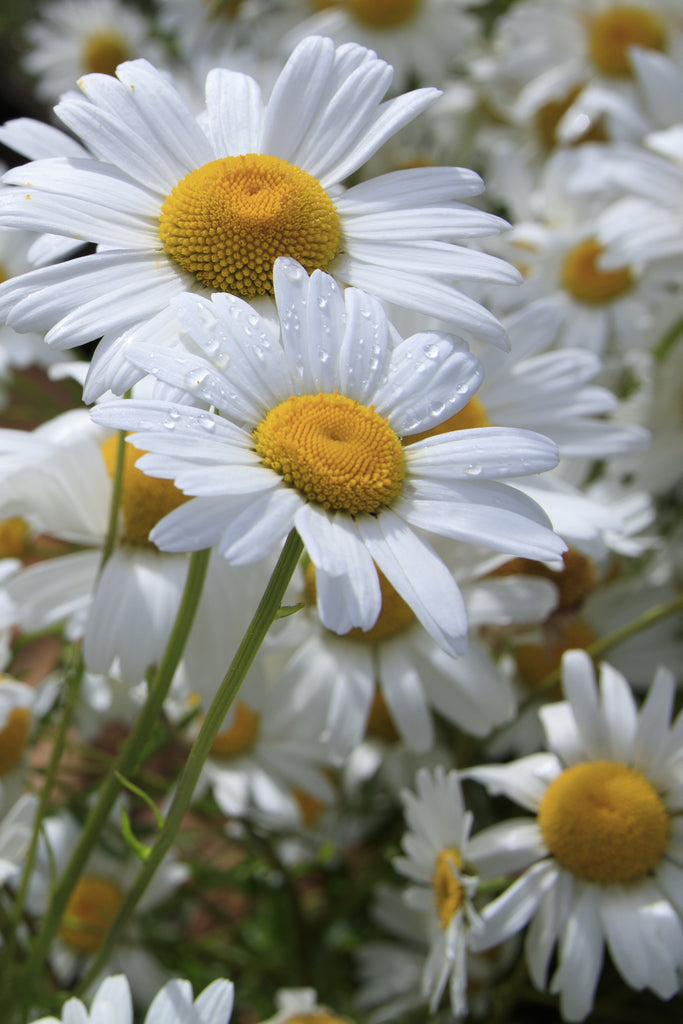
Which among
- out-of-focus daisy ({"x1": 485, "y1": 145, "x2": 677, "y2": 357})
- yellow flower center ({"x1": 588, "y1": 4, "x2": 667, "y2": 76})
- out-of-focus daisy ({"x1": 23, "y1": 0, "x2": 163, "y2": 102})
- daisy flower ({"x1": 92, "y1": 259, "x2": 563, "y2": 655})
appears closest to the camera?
daisy flower ({"x1": 92, "y1": 259, "x2": 563, "y2": 655})

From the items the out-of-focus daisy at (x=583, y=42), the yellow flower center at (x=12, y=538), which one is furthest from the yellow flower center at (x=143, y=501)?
the out-of-focus daisy at (x=583, y=42)

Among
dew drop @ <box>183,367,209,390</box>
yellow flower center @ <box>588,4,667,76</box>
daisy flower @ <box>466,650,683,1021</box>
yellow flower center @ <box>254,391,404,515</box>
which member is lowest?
daisy flower @ <box>466,650,683,1021</box>

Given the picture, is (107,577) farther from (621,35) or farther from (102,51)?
(102,51)

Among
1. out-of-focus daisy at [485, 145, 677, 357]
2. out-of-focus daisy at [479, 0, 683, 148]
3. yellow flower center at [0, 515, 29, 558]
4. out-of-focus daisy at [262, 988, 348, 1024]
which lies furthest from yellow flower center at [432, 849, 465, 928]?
out-of-focus daisy at [479, 0, 683, 148]

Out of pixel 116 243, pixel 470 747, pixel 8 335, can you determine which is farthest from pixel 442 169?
pixel 8 335

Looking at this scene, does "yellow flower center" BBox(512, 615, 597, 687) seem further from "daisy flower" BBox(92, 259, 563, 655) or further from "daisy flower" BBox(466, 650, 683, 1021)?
"daisy flower" BBox(92, 259, 563, 655)

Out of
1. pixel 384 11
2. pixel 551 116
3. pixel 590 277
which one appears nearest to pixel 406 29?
pixel 384 11
